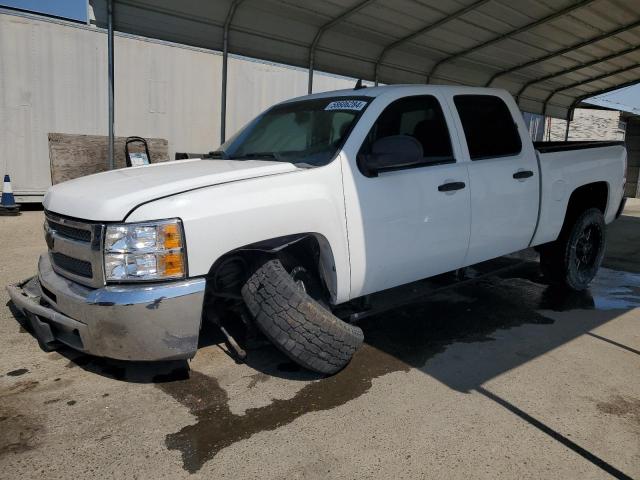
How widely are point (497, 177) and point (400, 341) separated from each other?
1.58 meters

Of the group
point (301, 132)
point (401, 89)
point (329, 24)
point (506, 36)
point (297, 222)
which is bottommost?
point (297, 222)

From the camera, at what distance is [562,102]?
13523 mm

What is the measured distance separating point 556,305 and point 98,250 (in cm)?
435

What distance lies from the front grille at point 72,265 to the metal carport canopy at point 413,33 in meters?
4.37

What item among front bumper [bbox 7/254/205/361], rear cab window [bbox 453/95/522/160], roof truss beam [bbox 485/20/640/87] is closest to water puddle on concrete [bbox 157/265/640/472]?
front bumper [bbox 7/254/205/361]

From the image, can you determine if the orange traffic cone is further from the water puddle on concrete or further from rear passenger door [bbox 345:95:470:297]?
rear passenger door [bbox 345:95:470:297]

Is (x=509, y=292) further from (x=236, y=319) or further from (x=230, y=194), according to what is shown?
(x=230, y=194)

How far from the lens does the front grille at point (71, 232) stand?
2914 millimetres

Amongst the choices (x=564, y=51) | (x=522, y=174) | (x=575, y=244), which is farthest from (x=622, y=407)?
(x=564, y=51)

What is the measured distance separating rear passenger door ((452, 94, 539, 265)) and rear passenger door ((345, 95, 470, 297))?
0.18 metres

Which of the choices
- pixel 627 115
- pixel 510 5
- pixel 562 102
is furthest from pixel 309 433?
pixel 627 115

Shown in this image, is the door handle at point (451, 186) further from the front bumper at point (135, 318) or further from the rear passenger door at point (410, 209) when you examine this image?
the front bumper at point (135, 318)

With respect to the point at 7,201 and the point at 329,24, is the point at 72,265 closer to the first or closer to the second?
the point at 329,24

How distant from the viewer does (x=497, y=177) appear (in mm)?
4273
